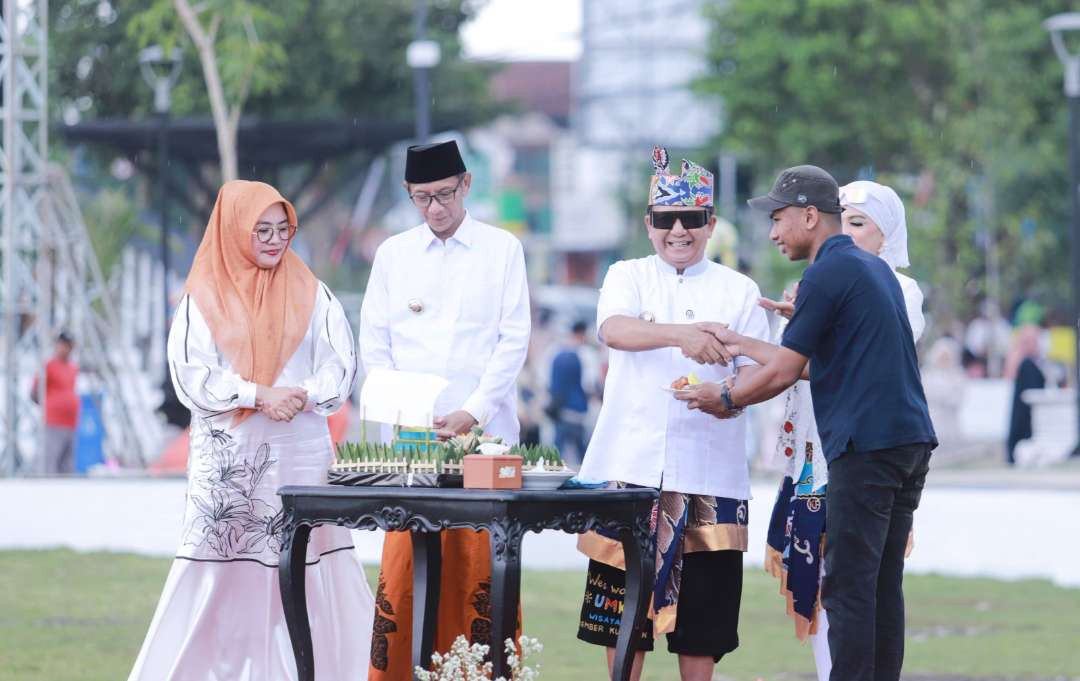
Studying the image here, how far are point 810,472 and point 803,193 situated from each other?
113 cm

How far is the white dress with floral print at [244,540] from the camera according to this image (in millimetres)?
7168

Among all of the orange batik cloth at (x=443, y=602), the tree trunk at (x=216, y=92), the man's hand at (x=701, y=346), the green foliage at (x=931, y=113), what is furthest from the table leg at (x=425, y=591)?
the green foliage at (x=931, y=113)

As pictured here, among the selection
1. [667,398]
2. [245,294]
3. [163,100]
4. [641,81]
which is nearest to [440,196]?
[245,294]

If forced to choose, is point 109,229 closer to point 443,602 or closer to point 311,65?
point 311,65

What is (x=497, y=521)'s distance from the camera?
6227mm

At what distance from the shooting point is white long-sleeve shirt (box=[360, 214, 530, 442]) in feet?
24.0

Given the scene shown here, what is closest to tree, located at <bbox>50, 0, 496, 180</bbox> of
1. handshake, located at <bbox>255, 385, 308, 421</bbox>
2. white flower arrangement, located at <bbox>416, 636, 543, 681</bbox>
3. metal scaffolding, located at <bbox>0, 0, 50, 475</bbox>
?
metal scaffolding, located at <bbox>0, 0, 50, 475</bbox>

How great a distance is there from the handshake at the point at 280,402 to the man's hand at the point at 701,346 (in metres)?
1.43

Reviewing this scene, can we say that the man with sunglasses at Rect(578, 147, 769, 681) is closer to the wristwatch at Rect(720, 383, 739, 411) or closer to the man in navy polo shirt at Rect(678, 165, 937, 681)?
the wristwatch at Rect(720, 383, 739, 411)

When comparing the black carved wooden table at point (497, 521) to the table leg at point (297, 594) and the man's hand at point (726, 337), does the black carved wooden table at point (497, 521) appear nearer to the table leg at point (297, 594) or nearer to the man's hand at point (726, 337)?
the table leg at point (297, 594)

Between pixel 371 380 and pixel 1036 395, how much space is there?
59.3ft

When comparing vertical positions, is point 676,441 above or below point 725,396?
below

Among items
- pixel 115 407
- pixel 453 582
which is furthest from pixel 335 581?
pixel 115 407

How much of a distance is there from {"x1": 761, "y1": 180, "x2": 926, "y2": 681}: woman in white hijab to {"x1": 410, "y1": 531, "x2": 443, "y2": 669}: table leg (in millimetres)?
1282
